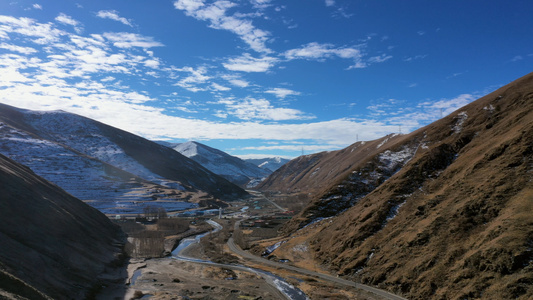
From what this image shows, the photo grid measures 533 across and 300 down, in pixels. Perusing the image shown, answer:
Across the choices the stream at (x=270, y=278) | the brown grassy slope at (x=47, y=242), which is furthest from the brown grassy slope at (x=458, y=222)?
the brown grassy slope at (x=47, y=242)

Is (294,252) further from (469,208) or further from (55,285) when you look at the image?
(55,285)

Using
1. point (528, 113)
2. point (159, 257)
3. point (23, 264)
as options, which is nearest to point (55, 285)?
point (23, 264)

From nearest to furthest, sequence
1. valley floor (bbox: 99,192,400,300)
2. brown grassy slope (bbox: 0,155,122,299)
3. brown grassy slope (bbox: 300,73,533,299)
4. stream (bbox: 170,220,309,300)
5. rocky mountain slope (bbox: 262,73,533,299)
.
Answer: brown grassy slope (bbox: 300,73,533,299) → rocky mountain slope (bbox: 262,73,533,299) → brown grassy slope (bbox: 0,155,122,299) → valley floor (bbox: 99,192,400,300) → stream (bbox: 170,220,309,300)

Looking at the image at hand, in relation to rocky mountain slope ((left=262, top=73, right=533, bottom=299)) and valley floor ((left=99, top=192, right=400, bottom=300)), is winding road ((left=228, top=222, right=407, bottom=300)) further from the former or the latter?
rocky mountain slope ((left=262, top=73, right=533, bottom=299))

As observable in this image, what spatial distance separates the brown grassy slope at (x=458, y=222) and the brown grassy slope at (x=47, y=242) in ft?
179

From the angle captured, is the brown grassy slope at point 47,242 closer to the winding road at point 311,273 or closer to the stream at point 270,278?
the stream at point 270,278

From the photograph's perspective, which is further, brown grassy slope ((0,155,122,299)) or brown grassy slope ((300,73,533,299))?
brown grassy slope ((0,155,122,299))

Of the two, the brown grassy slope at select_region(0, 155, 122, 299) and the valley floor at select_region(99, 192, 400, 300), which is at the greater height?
the brown grassy slope at select_region(0, 155, 122, 299)

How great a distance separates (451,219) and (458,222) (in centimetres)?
225

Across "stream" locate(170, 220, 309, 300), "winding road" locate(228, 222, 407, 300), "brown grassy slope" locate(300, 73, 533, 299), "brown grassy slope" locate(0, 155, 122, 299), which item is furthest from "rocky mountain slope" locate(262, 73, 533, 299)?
"brown grassy slope" locate(0, 155, 122, 299)

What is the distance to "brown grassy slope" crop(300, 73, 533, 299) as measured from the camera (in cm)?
4769

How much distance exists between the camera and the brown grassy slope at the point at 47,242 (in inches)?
1923

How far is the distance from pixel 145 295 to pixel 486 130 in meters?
102

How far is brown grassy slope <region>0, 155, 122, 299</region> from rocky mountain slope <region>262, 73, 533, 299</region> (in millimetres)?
52517
